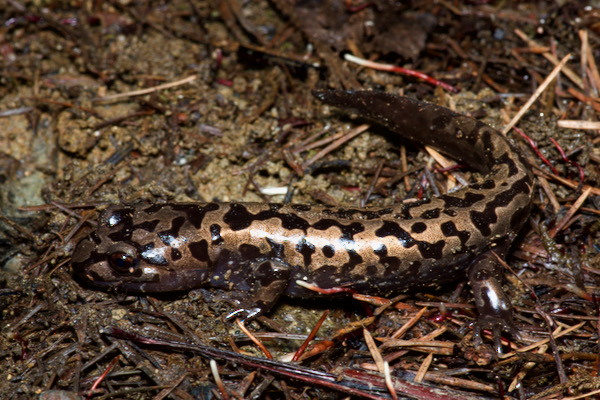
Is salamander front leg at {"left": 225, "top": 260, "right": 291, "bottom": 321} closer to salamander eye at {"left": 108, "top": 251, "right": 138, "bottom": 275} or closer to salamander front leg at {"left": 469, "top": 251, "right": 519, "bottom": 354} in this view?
salamander eye at {"left": 108, "top": 251, "right": 138, "bottom": 275}

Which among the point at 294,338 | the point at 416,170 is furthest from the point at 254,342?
the point at 416,170

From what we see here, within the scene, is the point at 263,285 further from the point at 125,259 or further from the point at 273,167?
the point at 273,167

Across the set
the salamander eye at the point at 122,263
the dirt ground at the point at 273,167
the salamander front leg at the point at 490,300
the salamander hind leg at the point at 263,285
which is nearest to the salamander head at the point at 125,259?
the salamander eye at the point at 122,263

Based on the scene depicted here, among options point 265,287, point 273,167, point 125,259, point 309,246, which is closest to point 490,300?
point 309,246

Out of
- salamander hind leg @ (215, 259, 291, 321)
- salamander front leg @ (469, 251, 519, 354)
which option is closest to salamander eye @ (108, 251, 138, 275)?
salamander hind leg @ (215, 259, 291, 321)

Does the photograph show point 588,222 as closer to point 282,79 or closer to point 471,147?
point 471,147

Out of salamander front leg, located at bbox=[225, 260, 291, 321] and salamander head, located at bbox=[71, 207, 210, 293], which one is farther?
salamander front leg, located at bbox=[225, 260, 291, 321]

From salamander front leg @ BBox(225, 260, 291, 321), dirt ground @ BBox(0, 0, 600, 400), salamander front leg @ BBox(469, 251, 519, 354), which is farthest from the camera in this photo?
salamander front leg @ BBox(225, 260, 291, 321)
